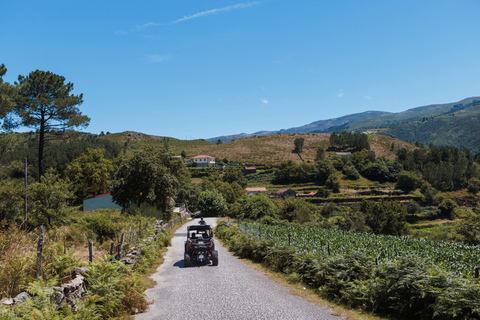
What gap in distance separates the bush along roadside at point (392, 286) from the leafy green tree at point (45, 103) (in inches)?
1121

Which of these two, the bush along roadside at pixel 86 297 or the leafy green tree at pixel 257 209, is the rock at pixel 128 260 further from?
the leafy green tree at pixel 257 209

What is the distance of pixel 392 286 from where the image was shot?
777cm

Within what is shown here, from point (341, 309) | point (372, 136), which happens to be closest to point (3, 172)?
point (341, 309)

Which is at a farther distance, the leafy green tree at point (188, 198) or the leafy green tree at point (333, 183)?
the leafy green tree at point (333, 183)

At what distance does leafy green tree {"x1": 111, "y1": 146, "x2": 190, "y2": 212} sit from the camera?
32.1 m

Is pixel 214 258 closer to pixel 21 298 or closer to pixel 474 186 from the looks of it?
pixel 21 298

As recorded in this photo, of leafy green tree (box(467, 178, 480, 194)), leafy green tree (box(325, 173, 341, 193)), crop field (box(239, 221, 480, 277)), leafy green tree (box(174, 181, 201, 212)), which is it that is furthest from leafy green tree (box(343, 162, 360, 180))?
crop field (box(239, 221, 480, 277))

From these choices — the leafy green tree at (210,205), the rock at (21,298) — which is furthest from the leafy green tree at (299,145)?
the rock at (21,298)

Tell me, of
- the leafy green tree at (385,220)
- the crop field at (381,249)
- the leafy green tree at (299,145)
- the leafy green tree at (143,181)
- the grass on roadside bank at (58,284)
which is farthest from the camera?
the leafy green tree at (299,145)

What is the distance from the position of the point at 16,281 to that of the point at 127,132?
626ft

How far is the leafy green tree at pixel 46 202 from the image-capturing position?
19.0 meters

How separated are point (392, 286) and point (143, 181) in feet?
92.5

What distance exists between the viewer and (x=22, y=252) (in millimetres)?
7516

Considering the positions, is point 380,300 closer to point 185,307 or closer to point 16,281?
point 185,307
